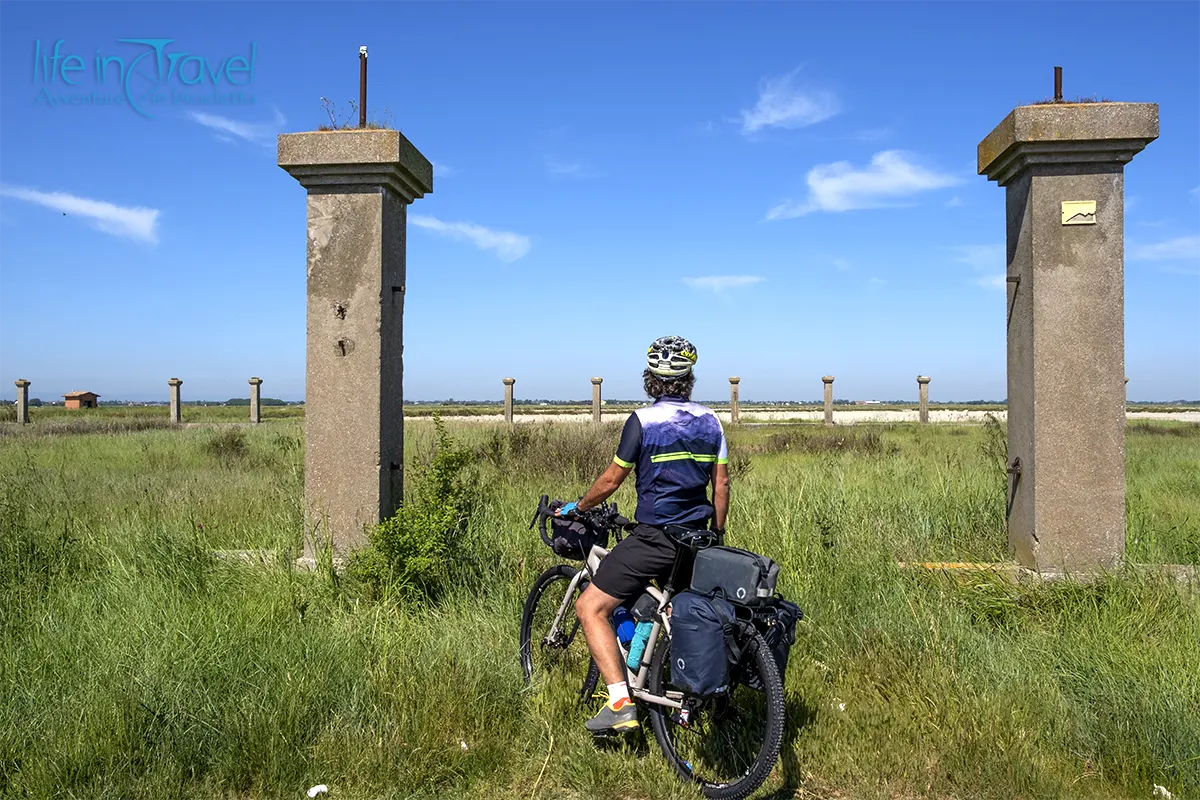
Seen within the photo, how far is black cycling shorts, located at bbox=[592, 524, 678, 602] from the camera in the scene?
3.45m

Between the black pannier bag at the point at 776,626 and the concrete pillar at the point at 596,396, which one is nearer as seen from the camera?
the black pannier bag at the point at 776,626

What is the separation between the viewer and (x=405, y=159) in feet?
18.1

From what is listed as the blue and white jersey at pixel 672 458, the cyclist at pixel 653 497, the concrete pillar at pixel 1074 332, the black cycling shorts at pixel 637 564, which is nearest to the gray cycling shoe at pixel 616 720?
the cyclist at pixel 653 497

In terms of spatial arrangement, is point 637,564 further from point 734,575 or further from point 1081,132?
point 1081,132

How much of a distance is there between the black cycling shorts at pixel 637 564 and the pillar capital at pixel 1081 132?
392cm

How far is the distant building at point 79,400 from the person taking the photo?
43.3 metres

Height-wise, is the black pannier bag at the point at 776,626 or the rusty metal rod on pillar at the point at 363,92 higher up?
the rusty metal rod on pillar at the point at 363,92

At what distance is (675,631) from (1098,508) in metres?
3.77

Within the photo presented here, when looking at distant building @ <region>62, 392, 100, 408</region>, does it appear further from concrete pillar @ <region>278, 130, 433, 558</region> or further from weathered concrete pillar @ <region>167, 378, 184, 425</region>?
concrete pillar @ <region>278, 130, 433, 558</region>

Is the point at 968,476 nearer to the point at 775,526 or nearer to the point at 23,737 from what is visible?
the point at 775,526

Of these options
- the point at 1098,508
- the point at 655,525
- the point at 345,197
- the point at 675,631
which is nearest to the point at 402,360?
the point at 345,197

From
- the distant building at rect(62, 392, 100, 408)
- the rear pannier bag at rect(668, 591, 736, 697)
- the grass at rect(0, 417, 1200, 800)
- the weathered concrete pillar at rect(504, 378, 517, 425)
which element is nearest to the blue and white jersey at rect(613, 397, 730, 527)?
the rear pannier bag at rect(668, 591, 736, 697)

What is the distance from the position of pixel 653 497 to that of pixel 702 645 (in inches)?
27.9

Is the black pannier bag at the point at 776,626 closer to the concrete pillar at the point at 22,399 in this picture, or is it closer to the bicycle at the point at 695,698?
the bicycle at the point at 695,698
